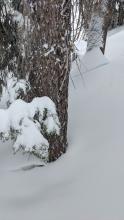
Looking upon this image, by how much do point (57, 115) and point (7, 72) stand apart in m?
1.10

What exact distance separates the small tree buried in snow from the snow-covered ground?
1.13 feet

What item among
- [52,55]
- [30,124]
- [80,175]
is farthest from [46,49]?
[80,175]

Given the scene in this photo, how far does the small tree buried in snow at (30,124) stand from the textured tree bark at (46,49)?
28 centimetres

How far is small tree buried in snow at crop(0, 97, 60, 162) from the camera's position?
4.50 meters

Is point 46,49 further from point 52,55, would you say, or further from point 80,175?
point 80,175

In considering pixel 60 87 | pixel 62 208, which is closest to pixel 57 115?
pixel 60 87

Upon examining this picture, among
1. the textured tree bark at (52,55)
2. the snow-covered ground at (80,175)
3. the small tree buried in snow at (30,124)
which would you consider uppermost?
the textured tree bark at (52,55)

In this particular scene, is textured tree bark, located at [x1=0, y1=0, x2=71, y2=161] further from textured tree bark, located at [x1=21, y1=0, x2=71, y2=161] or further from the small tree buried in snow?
the small tree buried in snow

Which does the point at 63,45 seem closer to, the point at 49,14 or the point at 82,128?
the point at 49,14

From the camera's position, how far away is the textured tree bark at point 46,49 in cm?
462

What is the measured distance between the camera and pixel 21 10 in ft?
16.4

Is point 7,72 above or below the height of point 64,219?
above

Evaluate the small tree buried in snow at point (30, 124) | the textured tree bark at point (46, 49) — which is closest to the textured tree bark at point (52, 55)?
the textured tree bark at point (46, 49)

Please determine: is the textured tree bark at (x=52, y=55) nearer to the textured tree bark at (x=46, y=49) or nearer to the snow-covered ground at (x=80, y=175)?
the textured tree bark at (x=46, y=49)
